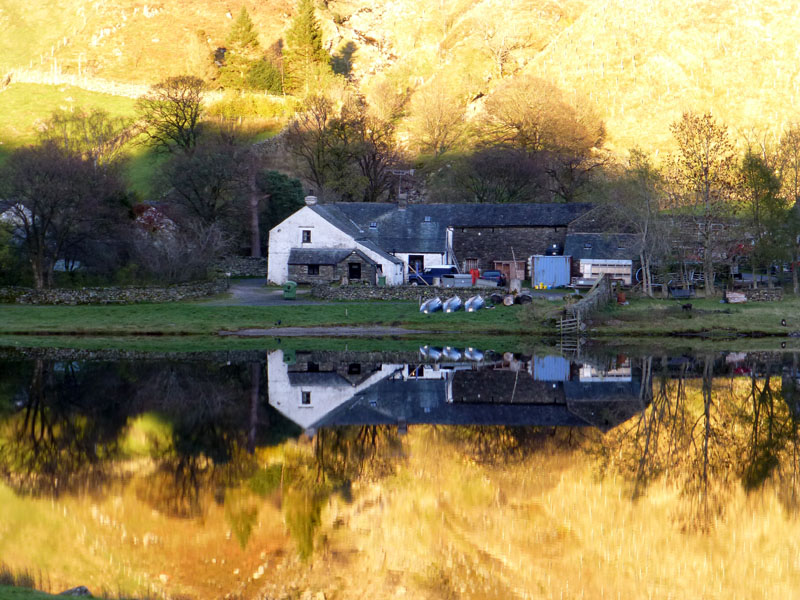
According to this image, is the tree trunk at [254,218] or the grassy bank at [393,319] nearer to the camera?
the grassy bank at [393,319]

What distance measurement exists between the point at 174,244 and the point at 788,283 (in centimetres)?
4143

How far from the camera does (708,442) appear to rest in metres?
23.0

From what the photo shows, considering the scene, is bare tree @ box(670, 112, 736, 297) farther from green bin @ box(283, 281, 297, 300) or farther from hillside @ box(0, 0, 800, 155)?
hillside @ box(0, 0, 800, 155)

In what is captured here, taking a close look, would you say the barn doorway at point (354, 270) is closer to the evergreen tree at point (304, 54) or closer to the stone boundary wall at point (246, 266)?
the stone boundary wall at point (246, 266)

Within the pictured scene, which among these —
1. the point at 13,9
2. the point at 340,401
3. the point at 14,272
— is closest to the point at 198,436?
the point at 340,401

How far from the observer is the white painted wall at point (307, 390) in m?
26.2

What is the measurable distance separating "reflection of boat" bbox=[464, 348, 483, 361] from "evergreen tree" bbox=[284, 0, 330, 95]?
7726cm

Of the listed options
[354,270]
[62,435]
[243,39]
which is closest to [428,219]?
[354,270]

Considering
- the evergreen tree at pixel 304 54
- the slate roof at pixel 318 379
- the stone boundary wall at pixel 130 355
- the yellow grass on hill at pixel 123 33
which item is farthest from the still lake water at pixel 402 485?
the yellow grass on hill at pixel 123 33

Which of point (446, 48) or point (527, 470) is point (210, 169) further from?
point (446, 48)

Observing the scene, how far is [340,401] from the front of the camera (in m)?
28.1

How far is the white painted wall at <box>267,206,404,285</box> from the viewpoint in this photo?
5975 centimetres

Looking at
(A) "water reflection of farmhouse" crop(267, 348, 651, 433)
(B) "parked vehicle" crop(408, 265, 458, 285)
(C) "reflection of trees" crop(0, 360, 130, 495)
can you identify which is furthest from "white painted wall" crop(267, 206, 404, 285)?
(C) "reflection of trees" crop(0, 360, 130, 495)

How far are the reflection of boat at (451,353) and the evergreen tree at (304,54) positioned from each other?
3033 inches
